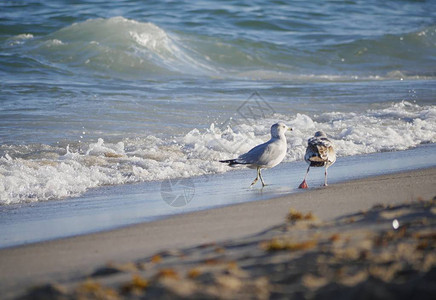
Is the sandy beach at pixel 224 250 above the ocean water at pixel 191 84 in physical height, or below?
above

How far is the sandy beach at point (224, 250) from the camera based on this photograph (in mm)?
3078

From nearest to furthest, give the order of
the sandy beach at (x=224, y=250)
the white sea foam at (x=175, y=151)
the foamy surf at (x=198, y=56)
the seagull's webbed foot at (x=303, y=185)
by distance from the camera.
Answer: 1. the sandy beach at (x=224, y=250)
2. the seagull's webbed foot at (x=303, y=185)
3. the white sea foam at (x=175, y=151)
4. the foamy surf at (x=198, y=56)

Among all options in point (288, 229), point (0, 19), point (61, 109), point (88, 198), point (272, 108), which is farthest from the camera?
point (0, 19)

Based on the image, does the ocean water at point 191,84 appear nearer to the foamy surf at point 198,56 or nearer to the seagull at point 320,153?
the foamy surf at point 198,56

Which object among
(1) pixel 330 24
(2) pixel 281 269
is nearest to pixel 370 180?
(2) pixel 281 269

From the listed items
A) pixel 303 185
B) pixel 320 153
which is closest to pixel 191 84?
pixel 320 153

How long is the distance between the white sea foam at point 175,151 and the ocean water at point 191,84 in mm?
25

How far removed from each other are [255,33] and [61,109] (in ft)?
41.4

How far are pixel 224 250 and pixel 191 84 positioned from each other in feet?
38.6

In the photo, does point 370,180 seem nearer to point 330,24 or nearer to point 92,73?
point 92,73

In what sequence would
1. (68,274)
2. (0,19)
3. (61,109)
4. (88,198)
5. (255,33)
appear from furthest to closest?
(255,33) → (0,19) → (61,109) → (88,198) → (68,274)

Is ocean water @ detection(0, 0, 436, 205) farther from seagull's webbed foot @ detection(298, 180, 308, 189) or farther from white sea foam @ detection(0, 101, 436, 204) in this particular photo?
seagull's webbed foot @ detection(298, 180, 308, 189)

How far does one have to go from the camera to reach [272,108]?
1252 centimetres

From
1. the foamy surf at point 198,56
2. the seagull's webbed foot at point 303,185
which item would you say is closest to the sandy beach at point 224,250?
the seagull's webbed foot at point 303,185
